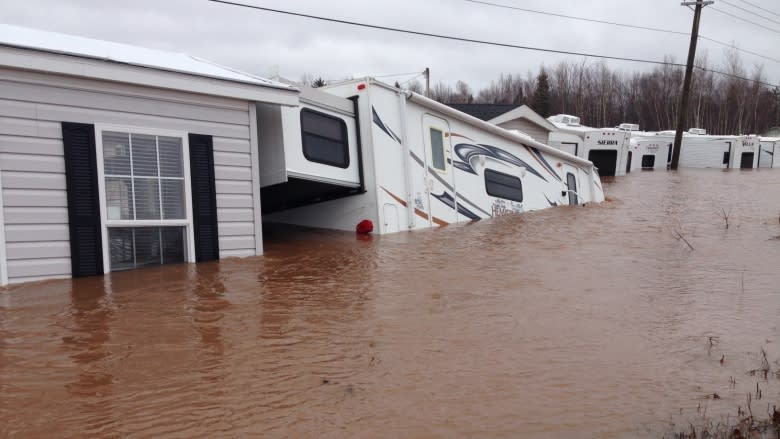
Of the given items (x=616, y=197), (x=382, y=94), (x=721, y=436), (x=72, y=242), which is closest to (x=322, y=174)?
(x=382, y=94)

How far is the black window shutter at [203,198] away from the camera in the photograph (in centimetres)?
805

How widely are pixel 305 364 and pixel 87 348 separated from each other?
1.67 metres

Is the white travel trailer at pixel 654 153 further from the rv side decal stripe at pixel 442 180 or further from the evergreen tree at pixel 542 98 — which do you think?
the evergreen tree at pixel 542 98

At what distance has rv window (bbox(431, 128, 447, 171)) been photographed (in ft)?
39.9

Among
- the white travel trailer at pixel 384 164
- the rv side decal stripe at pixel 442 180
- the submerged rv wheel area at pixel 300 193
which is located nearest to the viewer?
the white travel trailer at pixel 384 164

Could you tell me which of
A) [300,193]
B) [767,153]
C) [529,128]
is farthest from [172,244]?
[767,153]

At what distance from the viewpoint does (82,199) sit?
7.09 meters

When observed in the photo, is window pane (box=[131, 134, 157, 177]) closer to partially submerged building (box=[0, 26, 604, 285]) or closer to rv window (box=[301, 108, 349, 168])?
partially submerged building (box=[0, 26, 604, 285])

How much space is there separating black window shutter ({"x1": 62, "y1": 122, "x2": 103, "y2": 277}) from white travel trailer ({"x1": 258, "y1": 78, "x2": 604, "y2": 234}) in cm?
283

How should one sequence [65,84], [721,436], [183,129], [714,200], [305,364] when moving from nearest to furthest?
1. [721,436]
2. [305,364]
3. [65,84]
4. [183,129]
5. [714,200]

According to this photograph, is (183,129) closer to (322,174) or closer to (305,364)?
(322,174)

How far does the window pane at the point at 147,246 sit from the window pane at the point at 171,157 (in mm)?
699

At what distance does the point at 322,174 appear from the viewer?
10.1 meters

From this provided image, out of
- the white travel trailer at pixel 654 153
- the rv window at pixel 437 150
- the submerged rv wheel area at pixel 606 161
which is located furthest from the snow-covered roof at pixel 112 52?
the white travel trailer at pixel 654 153
